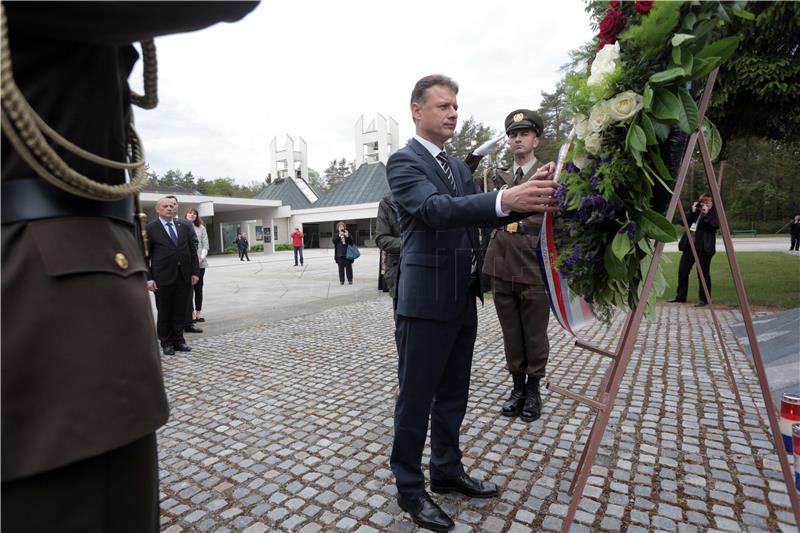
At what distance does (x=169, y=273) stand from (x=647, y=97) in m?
5.88

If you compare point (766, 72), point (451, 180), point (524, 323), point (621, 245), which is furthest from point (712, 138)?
point (766, 72)

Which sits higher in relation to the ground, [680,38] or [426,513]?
[680,38]

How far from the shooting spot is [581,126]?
2.05m

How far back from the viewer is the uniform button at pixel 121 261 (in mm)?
1058

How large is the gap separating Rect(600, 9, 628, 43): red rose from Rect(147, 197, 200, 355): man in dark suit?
18.5 feet

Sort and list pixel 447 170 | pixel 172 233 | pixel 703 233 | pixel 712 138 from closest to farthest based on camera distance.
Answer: pixel 712 138 < pixel 447 170 < pixel 172 233 < pixel 703 233

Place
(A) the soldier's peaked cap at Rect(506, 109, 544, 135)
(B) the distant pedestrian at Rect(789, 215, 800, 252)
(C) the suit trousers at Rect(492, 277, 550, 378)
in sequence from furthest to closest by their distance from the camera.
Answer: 1. (B) the distant pedestrian at Rect(789, 215, 800, 252)
2. (C) the suit trousers at Rect(492, 277, 550, 378)
3. (A) the soldier's peaked cap at Rect(506, 109, 544, 135)

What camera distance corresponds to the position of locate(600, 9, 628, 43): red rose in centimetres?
198

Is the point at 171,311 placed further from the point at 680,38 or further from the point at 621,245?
the point at 680,38

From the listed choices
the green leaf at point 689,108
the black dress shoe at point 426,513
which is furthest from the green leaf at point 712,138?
the black dress shoe at point 426,513

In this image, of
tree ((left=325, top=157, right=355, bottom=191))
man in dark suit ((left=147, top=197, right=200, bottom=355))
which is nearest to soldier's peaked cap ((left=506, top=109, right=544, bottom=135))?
man in dark suit ((left=147, top=197, right=200, bottom=355))

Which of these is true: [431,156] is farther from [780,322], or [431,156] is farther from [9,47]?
[780,322]

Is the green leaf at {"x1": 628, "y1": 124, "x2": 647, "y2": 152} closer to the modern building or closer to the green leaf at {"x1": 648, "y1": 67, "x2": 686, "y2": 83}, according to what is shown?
the green leaf at {"x1": 648, "y1": 67, "x2": 686, "y2": 83}

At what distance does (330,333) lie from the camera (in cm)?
711
